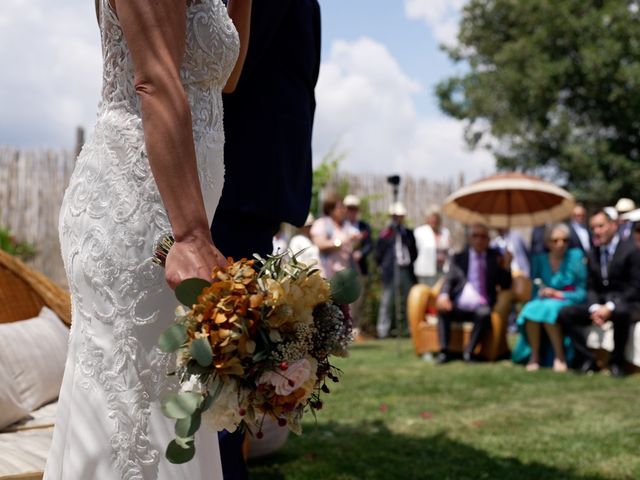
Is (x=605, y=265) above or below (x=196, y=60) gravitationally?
below

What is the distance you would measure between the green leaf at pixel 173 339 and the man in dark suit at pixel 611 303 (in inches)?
→ 298

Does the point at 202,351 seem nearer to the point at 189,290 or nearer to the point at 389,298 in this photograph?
the point at 189,290

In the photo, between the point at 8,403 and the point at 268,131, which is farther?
the point at 8,403

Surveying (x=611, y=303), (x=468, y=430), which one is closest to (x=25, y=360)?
(x=468, y=430)

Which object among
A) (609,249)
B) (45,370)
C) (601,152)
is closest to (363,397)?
(45,370)

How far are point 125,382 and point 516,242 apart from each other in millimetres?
12454

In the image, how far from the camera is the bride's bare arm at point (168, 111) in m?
1.52

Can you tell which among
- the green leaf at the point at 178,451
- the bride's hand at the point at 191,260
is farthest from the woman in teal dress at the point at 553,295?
the green leaf at the point at 178,451

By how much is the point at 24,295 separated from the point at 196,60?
2.82 meters

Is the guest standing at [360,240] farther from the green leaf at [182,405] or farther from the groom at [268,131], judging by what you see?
the green leaf at [182,405]

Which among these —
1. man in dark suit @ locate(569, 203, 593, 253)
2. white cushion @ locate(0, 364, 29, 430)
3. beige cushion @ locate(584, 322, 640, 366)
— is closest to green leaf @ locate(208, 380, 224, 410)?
white cushion @ locate(0, 364, 29, 430)

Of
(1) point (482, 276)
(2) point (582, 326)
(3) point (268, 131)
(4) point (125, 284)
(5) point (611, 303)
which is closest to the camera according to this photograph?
(4) point (125, 284)

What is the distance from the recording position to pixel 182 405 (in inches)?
51.3

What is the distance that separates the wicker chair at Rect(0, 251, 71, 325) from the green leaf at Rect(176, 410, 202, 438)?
2904 millimetres
